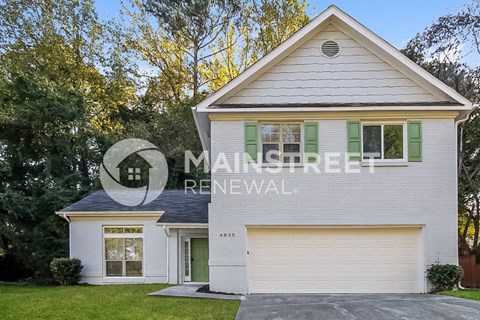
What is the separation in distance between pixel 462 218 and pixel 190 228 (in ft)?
48.6

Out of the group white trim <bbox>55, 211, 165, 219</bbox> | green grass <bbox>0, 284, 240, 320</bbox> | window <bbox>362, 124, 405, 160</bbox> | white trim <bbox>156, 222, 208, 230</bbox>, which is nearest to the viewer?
green grass <bbox>0, 284, 240, 320</bbox>

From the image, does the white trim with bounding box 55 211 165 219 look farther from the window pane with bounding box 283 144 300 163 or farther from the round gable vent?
the round gable vent

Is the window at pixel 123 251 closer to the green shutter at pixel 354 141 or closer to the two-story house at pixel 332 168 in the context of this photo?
the two-story house at pixel 332 168

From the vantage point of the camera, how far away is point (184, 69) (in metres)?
25.0

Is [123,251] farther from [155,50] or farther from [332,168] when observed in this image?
[155,50]

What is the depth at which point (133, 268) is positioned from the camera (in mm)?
14750

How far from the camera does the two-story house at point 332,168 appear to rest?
10.9 m

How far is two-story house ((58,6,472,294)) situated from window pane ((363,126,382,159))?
3 centimetres

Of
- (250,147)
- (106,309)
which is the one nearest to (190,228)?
(250,147)

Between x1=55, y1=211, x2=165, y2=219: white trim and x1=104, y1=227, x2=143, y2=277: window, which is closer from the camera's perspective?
x1=55, y1=211, x2=165, y2=219: white trim

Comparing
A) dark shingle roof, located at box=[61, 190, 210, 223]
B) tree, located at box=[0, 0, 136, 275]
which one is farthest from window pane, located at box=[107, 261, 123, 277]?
tree, located at box=[0, 0, 136, 275]

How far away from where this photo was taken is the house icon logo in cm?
2211

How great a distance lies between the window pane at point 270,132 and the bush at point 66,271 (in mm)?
8619

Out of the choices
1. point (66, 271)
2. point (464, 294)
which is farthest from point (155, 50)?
point (464, 294)
